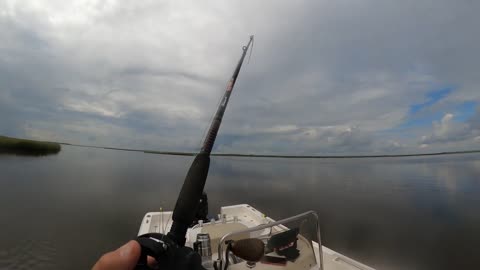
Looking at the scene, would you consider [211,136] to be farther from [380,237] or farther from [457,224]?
[457,224]

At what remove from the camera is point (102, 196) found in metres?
14.2

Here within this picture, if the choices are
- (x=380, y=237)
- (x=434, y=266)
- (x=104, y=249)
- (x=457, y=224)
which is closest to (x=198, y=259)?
(x=104, y=249)

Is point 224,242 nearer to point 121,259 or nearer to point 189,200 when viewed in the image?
point 189,200

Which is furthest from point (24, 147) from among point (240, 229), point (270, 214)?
point (240, 229)

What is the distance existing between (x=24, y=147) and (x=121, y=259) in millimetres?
61931

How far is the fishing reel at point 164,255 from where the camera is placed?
1.21 m

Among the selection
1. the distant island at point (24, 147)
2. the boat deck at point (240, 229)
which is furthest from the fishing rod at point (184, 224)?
the distant island at point (24, 147)

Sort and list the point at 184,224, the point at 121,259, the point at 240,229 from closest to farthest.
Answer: the point at 121,259
the point at 184,224
the point at 240,229

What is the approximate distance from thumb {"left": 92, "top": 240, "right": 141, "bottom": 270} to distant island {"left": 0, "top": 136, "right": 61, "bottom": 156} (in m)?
58.0

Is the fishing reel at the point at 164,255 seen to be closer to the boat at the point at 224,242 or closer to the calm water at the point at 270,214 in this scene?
the boat at the point at 224,242

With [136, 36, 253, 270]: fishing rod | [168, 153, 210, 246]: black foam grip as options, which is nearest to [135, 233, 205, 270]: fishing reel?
[136, 36, 253, 270]: fishing rod

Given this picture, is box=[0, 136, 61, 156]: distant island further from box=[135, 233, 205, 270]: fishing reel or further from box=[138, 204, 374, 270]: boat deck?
box=[135, 233, 205, 270]: fishing reel

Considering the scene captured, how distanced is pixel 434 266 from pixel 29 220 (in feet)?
56.0

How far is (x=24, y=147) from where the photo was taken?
43.0m
